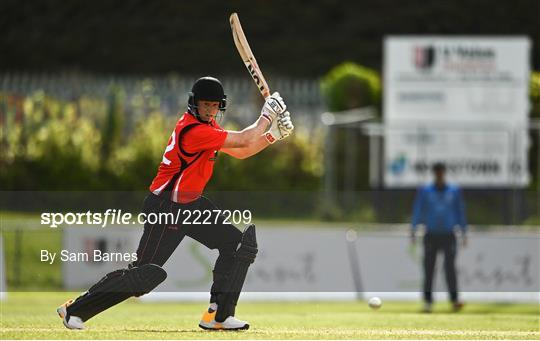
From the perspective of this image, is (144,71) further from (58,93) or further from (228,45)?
(58,93)

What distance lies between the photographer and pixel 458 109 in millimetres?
24625

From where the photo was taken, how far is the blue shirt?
16344 mm

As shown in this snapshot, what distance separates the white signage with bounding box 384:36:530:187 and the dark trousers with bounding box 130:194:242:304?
1494 centimetres

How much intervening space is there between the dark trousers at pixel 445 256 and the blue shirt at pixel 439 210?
10 cm

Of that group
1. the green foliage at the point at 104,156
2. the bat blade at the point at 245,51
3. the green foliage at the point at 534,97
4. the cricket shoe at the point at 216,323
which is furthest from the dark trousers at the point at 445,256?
the green foliage at the point at 534,97

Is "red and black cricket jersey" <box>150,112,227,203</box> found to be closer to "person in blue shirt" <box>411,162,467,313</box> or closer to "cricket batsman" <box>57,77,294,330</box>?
"cricket batsman" <box>57,77,294,330</box>

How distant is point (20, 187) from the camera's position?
85.5 feet

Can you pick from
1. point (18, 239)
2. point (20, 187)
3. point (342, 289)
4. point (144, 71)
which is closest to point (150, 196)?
point (342, 289)

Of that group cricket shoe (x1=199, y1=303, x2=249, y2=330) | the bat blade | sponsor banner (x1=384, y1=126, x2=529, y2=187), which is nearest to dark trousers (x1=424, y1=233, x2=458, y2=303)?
the bat blade

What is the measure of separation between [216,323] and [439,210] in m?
7.21

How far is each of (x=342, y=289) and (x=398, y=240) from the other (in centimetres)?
118

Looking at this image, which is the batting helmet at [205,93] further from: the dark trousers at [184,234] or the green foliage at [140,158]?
the green foliage at [140,158]

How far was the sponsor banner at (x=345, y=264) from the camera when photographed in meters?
18.0

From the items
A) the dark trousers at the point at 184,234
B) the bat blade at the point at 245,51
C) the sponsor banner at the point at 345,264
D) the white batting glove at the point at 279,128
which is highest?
the bat blade at the point at 245,51
